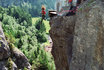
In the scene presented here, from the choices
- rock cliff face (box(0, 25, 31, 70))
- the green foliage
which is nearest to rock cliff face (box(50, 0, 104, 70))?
rock cliff face (box(0, 25, 31, 70))

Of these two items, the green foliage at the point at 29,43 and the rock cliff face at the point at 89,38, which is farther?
the green foliage at the point at 29,43

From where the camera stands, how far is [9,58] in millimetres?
30828

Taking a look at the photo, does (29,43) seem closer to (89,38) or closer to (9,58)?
(9,58)

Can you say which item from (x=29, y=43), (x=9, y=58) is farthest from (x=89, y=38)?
(x=29, y=43)

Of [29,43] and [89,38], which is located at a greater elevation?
[89,38]

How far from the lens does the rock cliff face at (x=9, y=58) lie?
1160 inches

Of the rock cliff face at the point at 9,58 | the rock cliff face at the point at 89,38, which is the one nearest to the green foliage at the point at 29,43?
the rock cliff face at the point at 9,58

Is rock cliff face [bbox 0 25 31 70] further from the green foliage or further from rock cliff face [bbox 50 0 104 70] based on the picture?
rock cliff face [bbox 50 0 104 70]

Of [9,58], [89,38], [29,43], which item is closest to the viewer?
[89,38]

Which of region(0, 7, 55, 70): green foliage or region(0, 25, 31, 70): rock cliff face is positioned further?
region(0, 7, 55, 70): green foliage

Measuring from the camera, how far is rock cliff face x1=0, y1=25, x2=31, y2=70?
29472 mm

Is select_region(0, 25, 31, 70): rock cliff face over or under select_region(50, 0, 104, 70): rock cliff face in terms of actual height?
under

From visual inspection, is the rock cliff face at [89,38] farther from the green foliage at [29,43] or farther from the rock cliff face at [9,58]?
the green foliage at [29,43]

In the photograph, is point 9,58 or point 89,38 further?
point 9,58
